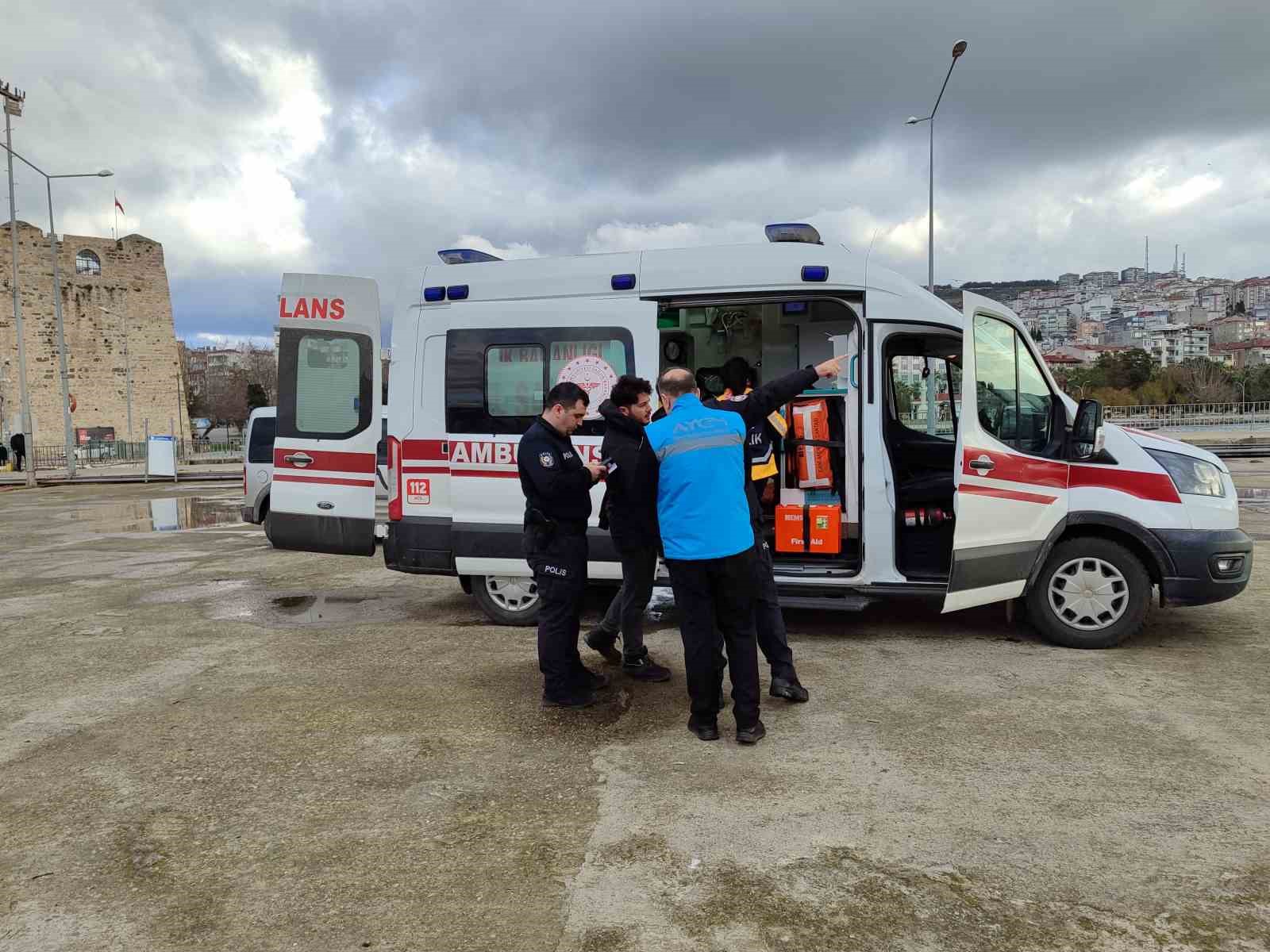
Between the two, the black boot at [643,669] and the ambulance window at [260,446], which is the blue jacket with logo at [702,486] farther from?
the ambulance window at [260,446]

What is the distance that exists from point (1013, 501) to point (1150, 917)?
3219 mm

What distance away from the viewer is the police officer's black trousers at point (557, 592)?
14.7 feet

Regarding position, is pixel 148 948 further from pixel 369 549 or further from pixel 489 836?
pixel 369 549

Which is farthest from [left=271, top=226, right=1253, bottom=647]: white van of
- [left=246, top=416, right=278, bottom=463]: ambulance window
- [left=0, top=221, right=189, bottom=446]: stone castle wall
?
[left=0, top=221, right=189, bottom=446]: stone castle wall

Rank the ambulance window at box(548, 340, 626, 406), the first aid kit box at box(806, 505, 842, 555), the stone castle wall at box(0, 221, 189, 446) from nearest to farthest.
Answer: the ambulance window at box(548, 340, 626, 406) → the first aid kit box at box(806, 505, 842, 555) → the stone castle wall at box(0, 221, 189, 446)

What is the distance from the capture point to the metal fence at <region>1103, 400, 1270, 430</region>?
4831 cm

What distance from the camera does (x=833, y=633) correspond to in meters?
6.14

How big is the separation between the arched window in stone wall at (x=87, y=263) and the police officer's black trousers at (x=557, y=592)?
4691cm

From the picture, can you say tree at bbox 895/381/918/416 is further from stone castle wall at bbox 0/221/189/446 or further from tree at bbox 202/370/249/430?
tree at bbox 202/370/249/430

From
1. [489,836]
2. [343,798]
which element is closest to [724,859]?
[489,836]

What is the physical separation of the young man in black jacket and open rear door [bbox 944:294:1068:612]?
203 centimetres

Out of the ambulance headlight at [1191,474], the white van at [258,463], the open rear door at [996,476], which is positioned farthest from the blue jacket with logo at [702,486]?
the white van at [258,463]

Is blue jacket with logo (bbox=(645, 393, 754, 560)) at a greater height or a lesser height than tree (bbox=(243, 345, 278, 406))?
lesser

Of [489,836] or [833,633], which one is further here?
[833,633]
